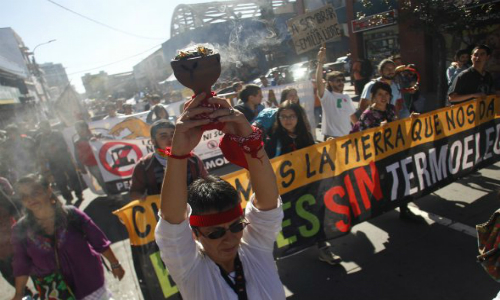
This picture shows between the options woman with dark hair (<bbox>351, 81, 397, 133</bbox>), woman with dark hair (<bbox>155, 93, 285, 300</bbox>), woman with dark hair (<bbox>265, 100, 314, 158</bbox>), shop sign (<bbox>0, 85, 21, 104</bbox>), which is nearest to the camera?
woman with dark hair (<bbox>155, 93, 285, 300</bbox>)

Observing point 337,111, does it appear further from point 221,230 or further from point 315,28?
point 221,230

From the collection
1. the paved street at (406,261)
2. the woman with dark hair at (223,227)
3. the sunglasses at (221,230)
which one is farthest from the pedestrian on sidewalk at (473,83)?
the sunglasses at (221,230)

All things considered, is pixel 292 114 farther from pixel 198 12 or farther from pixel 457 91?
pixel 198 12

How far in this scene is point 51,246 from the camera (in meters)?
2.34

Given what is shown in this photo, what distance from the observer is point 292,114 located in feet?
12.0

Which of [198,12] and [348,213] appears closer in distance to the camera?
[348,213]

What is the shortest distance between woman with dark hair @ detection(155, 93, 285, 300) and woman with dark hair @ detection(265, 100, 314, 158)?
218 centimetres

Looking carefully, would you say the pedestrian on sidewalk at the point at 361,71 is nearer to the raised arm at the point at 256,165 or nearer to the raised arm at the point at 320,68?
the raised arm at the point at 320,68

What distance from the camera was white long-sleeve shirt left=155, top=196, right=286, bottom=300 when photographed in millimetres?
1254

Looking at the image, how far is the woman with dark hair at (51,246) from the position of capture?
2338 millimetres

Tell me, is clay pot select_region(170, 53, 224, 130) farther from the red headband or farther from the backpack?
the backpack

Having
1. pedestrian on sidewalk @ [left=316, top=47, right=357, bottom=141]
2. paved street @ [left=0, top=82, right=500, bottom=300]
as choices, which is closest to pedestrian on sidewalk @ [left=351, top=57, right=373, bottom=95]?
pedestrian on sidewalk @ [left=316, top=47, right=357, bottom=141]

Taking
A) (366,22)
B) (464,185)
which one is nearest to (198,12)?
(366,22)

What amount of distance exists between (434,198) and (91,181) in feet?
21.6
